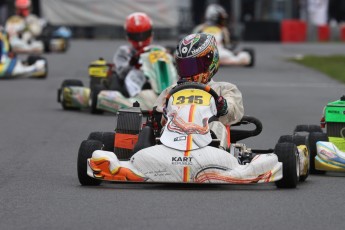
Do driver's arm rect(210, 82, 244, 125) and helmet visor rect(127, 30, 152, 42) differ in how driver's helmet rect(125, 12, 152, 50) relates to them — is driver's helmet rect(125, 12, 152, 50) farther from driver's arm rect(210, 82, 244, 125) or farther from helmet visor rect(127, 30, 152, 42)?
driver's arm rect(210, 82, 244, 125)

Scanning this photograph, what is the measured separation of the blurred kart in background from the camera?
9297 millimetres

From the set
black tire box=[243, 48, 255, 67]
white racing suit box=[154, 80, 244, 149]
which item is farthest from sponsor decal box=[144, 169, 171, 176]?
black tire box=[243, 48, 255, 67]

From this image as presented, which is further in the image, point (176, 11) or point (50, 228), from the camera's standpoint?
point (176, 11)

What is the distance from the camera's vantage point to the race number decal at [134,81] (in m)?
14.9

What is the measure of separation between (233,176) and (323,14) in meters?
32.5

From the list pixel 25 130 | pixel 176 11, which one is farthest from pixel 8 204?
pixel 176 11

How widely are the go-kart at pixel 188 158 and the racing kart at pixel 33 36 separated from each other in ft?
67.8

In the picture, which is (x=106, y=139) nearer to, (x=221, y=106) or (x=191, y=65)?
(x=191, y=65)

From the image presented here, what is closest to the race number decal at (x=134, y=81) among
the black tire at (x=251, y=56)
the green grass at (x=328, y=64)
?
the green grass at (x=328, y=64)

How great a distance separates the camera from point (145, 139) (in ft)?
28.2

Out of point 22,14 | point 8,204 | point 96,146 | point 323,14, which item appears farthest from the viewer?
point 323,14

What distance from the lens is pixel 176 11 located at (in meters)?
40.2

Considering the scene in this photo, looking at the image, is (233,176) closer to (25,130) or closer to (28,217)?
(28,217)

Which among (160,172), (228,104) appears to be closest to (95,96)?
(228,104)
